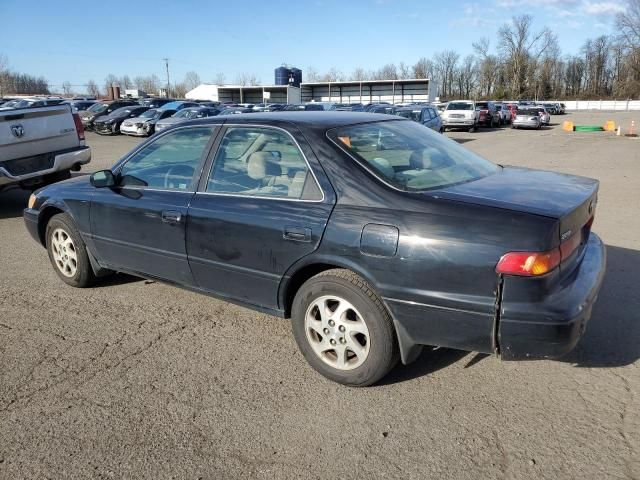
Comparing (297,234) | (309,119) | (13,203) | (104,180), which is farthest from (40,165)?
(297,234)

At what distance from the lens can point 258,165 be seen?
363 centimetres

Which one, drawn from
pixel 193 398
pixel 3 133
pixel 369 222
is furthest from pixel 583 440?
pixel 3 133

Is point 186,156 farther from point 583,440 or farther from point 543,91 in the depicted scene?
point 543,91

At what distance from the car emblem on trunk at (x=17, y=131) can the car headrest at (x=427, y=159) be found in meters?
6.84

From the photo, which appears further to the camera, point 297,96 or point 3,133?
point 297,96

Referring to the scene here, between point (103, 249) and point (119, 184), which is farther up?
point (119, 184)

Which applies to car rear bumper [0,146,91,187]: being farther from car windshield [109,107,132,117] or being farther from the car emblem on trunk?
car windshield [109,107,132,117]

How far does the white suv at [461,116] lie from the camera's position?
1180 inches

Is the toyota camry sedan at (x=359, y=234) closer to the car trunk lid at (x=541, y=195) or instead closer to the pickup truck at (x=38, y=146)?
the car trunk lid at (x=541, y=195)

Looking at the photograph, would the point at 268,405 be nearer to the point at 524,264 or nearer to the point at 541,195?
the point at 524,264

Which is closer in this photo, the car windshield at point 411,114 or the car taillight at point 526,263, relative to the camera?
the car taillight at point 526,263

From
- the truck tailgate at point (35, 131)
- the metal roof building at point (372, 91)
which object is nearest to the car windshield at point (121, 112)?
the truck tailgate at point (35, 131)

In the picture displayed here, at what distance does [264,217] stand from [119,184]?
1.64 m

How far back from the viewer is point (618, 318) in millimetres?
4031
